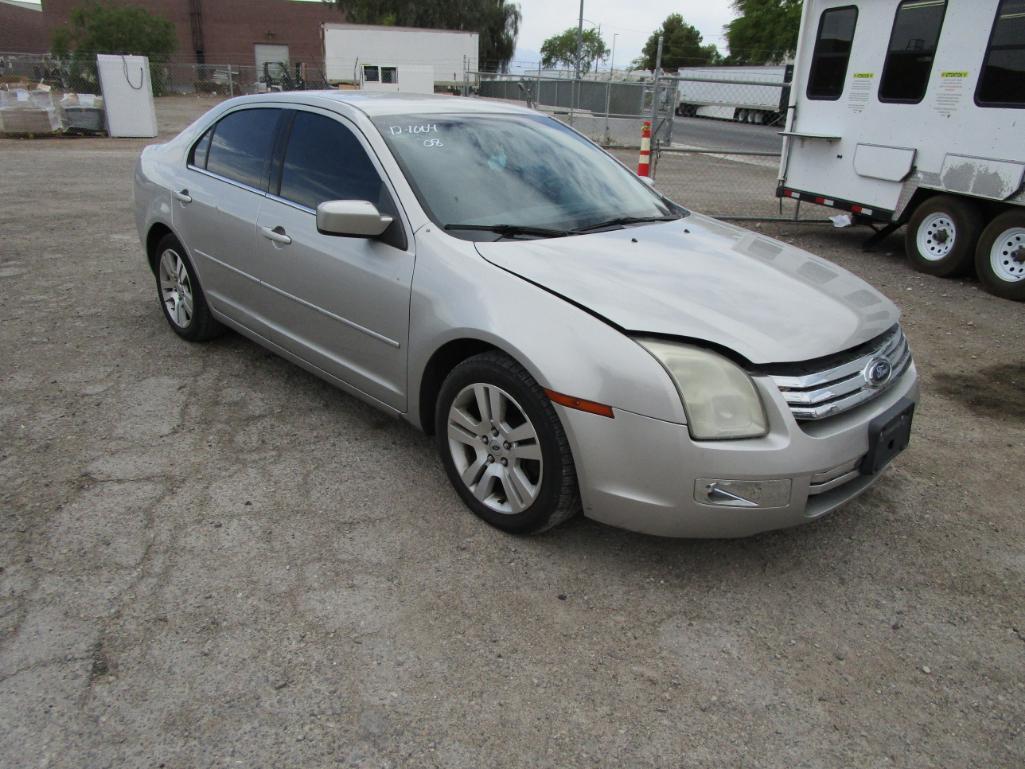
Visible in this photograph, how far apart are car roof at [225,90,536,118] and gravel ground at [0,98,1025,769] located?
1.59 m

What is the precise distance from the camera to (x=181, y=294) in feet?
16.3

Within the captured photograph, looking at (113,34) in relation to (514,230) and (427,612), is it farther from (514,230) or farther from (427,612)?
(427,612)

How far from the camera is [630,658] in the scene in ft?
8.26

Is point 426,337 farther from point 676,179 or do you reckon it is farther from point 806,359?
point 676,179

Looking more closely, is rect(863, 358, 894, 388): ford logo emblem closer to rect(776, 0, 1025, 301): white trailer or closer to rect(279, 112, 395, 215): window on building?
rect(279, 112, 395, 215): window on building

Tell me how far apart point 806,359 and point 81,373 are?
4093 millimetres

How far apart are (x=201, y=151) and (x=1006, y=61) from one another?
267 inches

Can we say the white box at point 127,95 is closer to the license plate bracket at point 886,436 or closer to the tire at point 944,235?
the tire at point 944,235

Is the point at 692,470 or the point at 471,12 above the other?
the point at 471,12

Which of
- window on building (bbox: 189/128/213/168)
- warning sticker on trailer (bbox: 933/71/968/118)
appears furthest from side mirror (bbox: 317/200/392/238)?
warning sticker on trailer (bbox: 933/71/968/118)

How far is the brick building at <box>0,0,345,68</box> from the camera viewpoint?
2157 inches

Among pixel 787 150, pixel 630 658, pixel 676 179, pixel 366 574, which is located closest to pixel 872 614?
pixel 630 658

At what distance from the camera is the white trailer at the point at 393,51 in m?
33.4

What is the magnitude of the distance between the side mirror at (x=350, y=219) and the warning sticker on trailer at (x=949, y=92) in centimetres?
656
